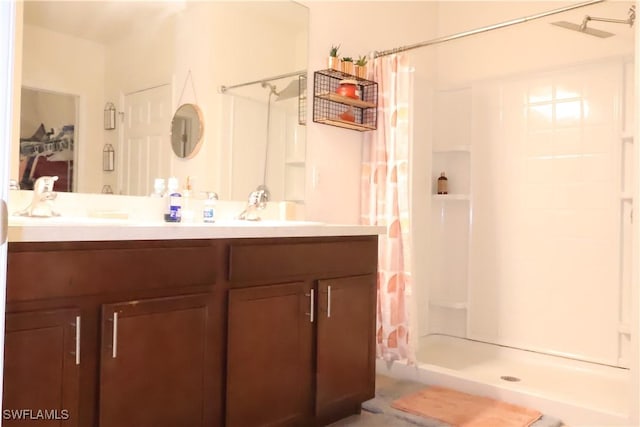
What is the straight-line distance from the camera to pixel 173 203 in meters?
2.17

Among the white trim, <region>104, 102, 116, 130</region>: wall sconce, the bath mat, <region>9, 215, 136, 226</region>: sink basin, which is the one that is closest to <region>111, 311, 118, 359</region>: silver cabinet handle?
<region>9, 215, 136, 226</region>: sink basin

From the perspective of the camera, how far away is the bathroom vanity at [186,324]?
132cm

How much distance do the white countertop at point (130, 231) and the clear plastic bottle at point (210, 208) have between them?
1.11 ft

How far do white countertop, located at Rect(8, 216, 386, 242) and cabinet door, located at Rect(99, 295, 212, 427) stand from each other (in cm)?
20

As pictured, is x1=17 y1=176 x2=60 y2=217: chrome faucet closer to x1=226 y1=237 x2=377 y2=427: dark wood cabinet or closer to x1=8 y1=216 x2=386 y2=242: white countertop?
x1=8 y1=216 x2=386 y2=242: white countertop

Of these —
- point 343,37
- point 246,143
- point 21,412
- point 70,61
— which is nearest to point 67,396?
point 21,412

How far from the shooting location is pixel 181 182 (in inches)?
89.0

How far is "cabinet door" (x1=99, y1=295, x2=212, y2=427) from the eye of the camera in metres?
1.45

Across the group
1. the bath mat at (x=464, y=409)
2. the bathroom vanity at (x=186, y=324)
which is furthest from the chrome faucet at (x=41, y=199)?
the bath mat at (x=464, y=409)

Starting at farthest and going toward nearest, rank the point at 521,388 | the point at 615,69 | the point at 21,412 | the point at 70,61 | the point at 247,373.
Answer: the point at 615,69, the point at 521,388, the point at 70,61, the point at 247,373, the point at 21,412

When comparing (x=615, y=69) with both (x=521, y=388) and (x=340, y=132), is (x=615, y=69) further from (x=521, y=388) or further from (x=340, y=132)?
(x=521, y=388)

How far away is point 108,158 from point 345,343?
120 centimetres

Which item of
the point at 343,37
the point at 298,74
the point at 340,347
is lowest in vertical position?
the point at 340,347

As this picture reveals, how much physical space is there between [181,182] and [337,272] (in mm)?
769
